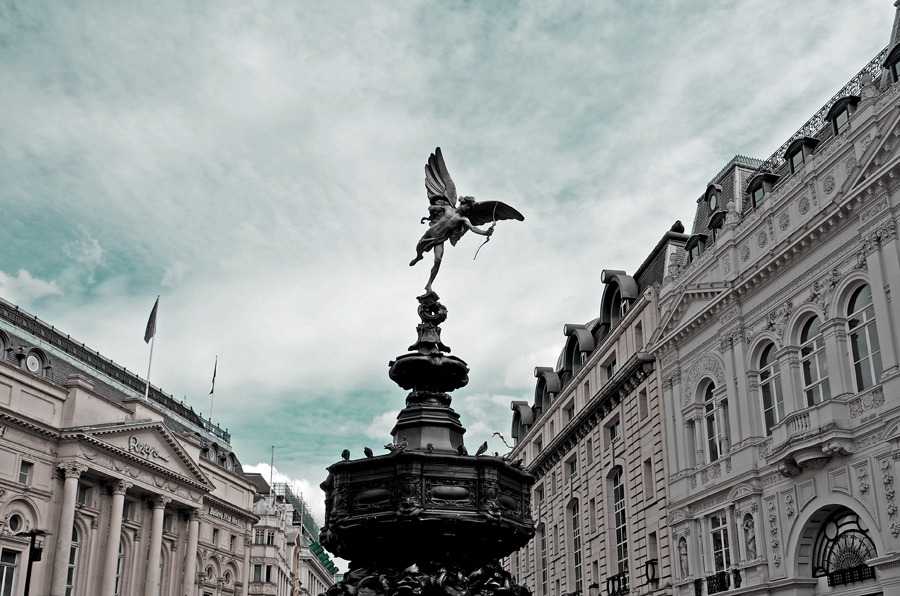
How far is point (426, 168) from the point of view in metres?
11.9

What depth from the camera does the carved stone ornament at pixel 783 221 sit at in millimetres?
31547

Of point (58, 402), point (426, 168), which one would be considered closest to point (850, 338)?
point (426, 168)

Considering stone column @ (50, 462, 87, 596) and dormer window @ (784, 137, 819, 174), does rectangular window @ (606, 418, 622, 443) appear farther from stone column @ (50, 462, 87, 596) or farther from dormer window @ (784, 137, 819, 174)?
stone column @ (50, 462, 87, 596)

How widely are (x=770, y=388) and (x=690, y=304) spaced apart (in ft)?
22.3

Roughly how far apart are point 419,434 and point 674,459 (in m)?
29.7

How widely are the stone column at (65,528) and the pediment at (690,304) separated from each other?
35.6 meters

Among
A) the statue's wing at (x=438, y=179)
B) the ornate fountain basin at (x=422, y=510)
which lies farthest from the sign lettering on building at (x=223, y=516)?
the ornate fountain basin at (x=422, y=510)

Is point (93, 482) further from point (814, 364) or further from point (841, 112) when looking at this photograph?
point (841, 112)

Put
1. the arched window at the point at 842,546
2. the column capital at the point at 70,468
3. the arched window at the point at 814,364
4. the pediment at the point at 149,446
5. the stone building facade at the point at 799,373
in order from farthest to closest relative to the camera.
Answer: the pediment at the point at 149,446 → the column capital at the point at 70,468 → the arched window at the point at 814,364 → the arched window at the point at 842,546 → the stone building facade at the point at 799,373

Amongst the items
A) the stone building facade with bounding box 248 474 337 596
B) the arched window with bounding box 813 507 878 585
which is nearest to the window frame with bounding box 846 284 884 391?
the arched window with bounding box 813 507 878 585

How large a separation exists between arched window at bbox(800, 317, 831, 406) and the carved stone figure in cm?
510

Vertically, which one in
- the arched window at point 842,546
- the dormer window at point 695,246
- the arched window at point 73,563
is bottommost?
the arched window at point 842,546

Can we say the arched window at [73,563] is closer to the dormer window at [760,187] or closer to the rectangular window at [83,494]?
the rectangular window at [83,494]

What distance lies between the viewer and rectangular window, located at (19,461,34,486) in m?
49.3
